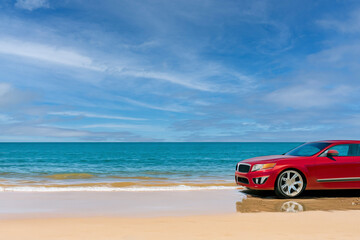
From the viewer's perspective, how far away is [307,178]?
8.64 meters

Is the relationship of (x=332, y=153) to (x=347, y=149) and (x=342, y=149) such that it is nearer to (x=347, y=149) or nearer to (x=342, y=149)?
(x=342, y=149)

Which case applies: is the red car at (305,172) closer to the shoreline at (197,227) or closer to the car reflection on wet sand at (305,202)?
the car reflection on wet sand at (305,202)

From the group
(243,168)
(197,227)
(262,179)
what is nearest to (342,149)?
(262,179)

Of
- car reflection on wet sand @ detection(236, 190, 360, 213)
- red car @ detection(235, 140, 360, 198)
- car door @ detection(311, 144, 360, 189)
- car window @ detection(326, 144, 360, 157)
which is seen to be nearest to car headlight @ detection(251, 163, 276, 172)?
red car @ detection(235, 140, 360, 198)

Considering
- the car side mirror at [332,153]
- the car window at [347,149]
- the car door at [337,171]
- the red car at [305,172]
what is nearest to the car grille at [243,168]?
the red car at [305,172]

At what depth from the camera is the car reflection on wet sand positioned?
7.38 m

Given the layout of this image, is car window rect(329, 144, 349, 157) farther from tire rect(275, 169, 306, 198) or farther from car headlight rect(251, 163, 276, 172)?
car headlight rect(251, 163, 276, 172)

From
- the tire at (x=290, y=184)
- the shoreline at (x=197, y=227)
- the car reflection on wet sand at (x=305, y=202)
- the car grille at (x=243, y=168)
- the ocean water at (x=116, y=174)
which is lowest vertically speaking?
the ocean water at (x=116, y=174)

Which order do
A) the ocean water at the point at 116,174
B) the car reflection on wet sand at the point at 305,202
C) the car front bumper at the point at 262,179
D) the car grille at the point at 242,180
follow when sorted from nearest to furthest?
the car reflection on wet sand at the point at 305,202, the car front bumper at the point at 262,179, the car grille at the point at 242,180, the ocean water at the point at 116,174

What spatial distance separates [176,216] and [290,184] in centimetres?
356

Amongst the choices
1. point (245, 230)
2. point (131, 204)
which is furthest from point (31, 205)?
point (245, 230)

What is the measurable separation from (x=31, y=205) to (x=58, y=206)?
2.49 ft

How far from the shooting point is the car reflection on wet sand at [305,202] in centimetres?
738

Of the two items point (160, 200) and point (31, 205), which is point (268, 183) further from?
point (31, 205)
